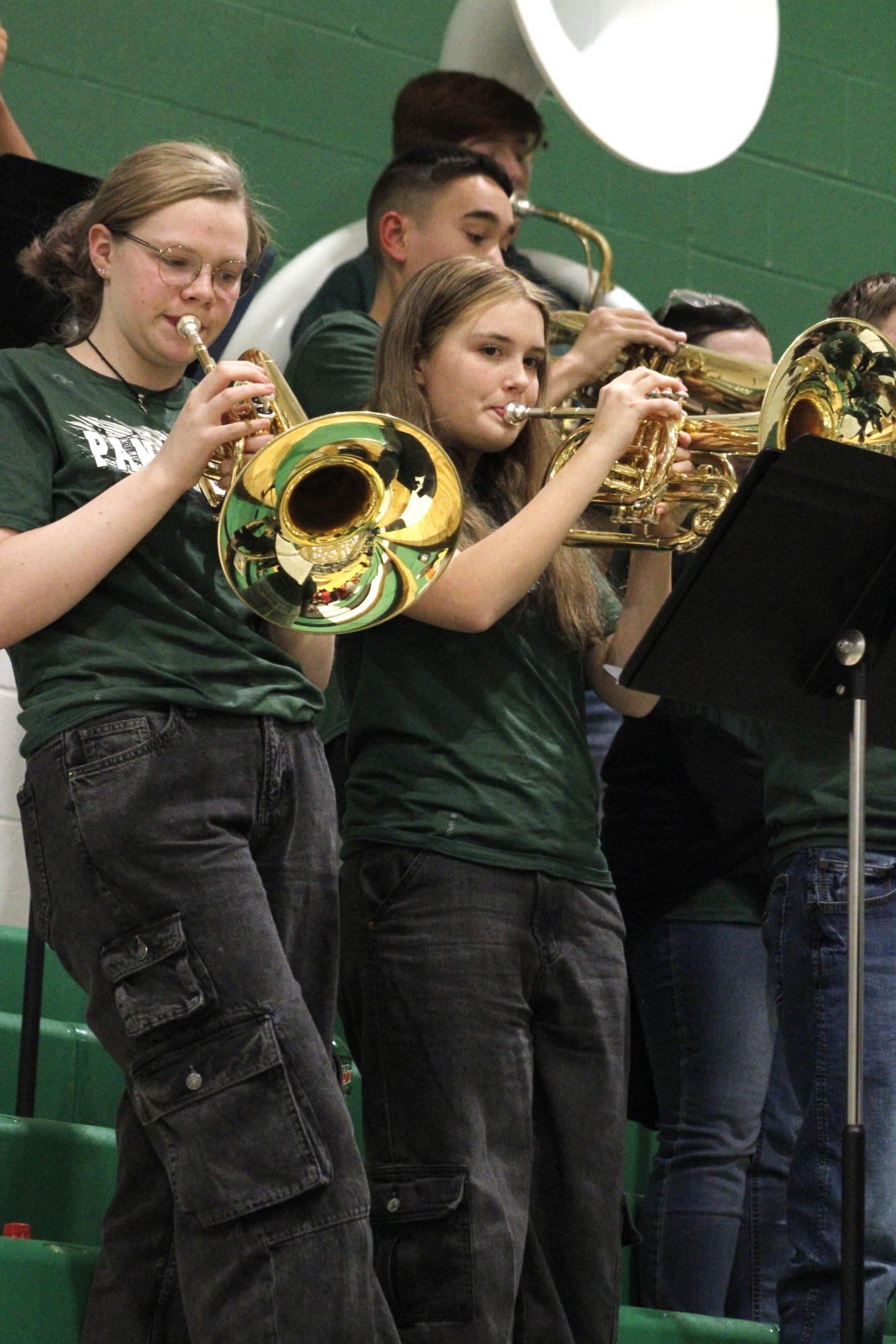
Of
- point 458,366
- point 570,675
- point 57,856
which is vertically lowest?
point 57,856

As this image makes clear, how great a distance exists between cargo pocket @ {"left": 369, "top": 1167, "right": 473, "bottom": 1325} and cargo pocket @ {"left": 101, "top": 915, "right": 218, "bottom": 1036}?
361 mm

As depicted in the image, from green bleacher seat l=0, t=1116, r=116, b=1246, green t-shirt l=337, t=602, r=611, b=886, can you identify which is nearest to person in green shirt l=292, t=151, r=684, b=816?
green t-shirt l=337, t=602, r=611, b=886

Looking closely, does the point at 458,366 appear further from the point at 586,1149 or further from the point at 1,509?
the point at 586,1149

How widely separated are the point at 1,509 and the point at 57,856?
1.10ft

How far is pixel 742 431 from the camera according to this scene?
2508 mm

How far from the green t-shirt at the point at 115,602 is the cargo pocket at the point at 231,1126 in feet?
1.09

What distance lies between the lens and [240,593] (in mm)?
1904

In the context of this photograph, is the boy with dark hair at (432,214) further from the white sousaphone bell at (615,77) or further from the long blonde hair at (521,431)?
the long blonde hair at (521,431)

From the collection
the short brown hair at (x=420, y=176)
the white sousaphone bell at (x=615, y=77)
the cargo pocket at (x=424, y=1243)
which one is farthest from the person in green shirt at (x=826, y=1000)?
the white sousaphone bell at (x=615, y=77)

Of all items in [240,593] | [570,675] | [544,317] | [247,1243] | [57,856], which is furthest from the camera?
[544,317]

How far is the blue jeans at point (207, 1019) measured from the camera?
167 centimetres

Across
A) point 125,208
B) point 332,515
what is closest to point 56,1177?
point 332,515

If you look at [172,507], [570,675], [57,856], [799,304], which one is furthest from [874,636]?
[799,304]

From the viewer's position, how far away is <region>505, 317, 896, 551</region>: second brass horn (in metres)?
2.37
